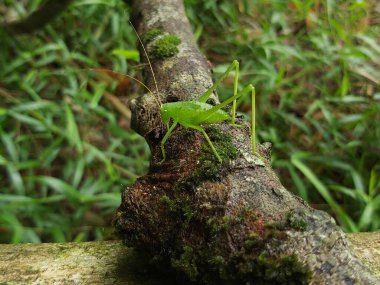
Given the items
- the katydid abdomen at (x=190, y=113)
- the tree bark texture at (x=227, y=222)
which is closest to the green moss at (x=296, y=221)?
the tree bark texture at (x=227, y=222)

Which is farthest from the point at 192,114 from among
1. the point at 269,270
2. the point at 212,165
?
the point at 269,270

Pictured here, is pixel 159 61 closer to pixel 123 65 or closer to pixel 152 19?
pixel 152 19

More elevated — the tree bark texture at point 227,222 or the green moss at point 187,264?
the tree bark texture at point 227,222

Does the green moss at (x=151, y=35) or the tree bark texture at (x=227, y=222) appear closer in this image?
the tree bark texture at (x=227, y=222)

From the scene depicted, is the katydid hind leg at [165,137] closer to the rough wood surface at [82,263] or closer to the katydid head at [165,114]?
the katydid head at [165,114]

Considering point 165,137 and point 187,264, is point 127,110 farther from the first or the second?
point 187,264
